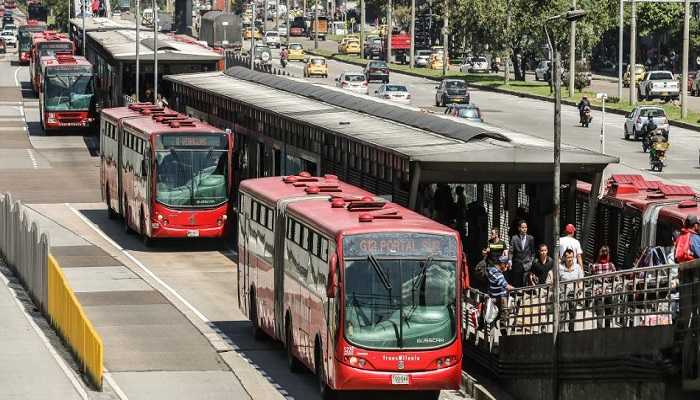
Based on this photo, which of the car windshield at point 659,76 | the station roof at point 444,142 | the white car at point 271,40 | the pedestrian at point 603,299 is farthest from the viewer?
the white car at point 271,40

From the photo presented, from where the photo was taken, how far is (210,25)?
132m

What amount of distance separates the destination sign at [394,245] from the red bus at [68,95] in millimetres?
53575

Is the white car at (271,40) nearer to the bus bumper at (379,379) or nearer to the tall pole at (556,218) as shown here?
the tall pole at (556,218)

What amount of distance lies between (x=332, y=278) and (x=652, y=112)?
50.4 meters

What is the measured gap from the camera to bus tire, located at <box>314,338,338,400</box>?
25.5 metres

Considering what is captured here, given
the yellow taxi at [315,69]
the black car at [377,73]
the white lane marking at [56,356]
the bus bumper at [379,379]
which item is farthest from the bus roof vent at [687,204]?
the yellow taxi at [315,69]

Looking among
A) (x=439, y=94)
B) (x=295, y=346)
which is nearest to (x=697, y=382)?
(x=295, y=346)

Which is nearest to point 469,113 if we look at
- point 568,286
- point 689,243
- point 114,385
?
point 568,286

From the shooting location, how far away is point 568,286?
85.9 feet

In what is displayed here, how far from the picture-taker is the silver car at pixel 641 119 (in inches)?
2840

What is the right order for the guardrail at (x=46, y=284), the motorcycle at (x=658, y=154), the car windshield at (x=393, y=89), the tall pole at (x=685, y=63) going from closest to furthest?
the guardrail at (x=46, y=284), the motorcycle at (x=658, y=154), the tall pole at (x=685, y=63), the car windshield at (x=393, y=89)

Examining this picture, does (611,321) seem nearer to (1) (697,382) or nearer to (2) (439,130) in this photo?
(1) (697,382)

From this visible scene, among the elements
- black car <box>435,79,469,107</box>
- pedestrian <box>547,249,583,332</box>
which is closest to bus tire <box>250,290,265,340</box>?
pedestrian <box>547,249,583,332</box>

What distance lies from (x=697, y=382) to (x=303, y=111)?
2088 centimetres
